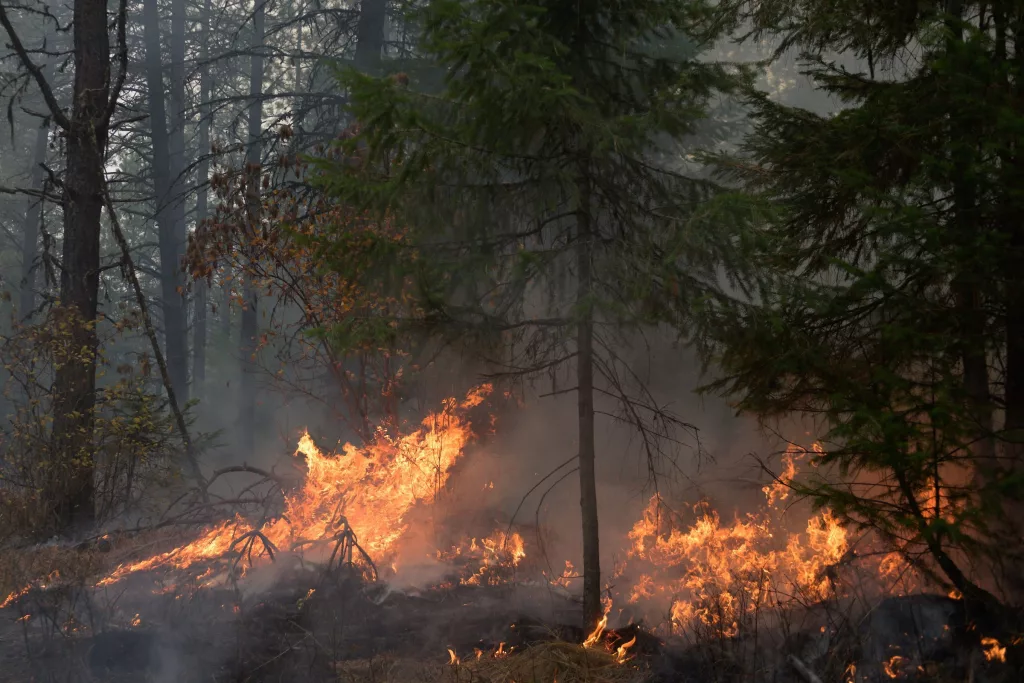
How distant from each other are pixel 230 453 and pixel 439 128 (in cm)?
2126

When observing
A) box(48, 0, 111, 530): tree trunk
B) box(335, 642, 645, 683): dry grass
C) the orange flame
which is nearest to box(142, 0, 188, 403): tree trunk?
box(48, 0, 111, 530): tree trunk

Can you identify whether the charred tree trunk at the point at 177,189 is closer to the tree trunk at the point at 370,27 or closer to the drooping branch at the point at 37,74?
the tree trunk at the point at 370,27

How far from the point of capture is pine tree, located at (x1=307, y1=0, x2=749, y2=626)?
694cm

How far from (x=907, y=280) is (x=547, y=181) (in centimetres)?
332

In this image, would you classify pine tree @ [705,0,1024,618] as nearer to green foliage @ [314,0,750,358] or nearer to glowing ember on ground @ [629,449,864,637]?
green foliage @ [314,0,750,358]

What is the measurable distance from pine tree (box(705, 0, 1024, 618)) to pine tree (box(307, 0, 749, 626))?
2.45 feet

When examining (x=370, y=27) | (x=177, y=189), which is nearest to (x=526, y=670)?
(x=370, y=27)

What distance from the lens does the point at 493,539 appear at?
39.0 feet

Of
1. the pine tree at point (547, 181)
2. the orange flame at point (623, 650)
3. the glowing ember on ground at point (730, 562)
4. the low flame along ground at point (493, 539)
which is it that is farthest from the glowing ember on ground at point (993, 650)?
the pine tree at point (547, 181)

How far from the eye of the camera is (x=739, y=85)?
772 cm

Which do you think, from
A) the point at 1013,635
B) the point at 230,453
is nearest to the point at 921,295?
the point at 1013,635

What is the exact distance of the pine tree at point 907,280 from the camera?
613 centimetres

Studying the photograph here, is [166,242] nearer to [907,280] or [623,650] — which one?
A: [623,650]

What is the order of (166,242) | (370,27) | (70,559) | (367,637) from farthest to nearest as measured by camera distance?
(166,242) < (370,27) < (70,559) < (367,637)
